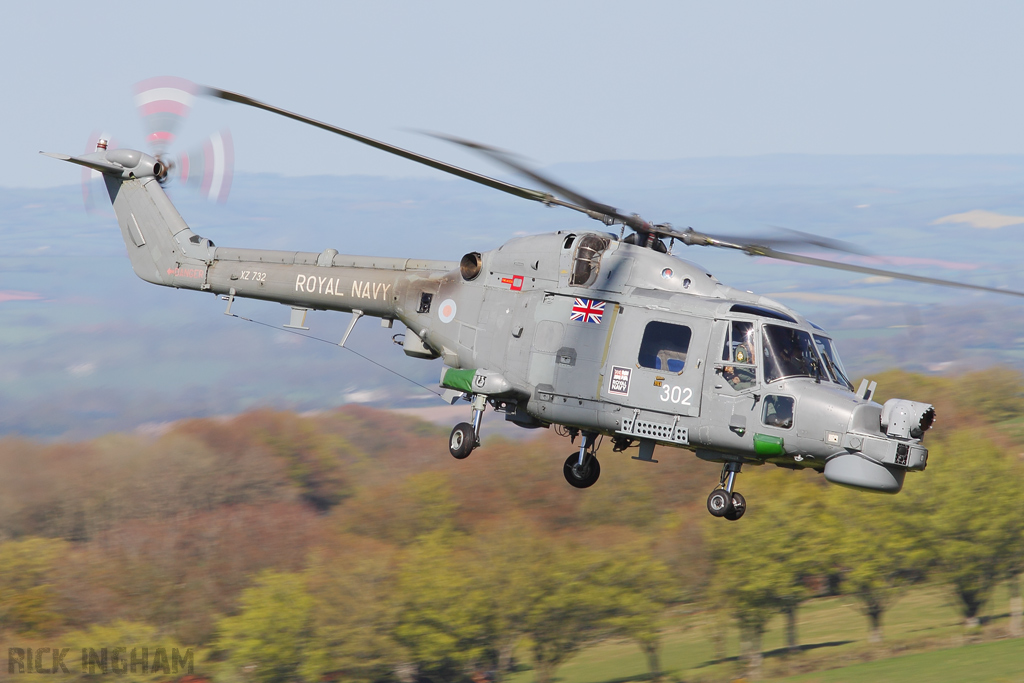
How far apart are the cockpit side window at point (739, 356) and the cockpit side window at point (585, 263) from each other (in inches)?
113

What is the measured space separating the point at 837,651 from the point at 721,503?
64.9 meters

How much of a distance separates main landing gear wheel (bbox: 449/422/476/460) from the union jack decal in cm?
301

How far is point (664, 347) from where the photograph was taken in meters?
17.8

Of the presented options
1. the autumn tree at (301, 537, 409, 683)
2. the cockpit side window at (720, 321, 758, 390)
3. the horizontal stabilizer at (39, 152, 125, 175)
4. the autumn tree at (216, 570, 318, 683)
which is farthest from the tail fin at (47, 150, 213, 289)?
the autumn tree at (216, 570, 318, 683)

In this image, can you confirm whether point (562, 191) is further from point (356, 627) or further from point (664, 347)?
point (356, 627)

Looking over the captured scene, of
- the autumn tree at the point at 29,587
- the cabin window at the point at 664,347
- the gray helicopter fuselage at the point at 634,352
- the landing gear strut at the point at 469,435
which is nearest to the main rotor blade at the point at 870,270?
the gray helicopter fuselage at the point at 634,352

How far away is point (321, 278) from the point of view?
22984mm

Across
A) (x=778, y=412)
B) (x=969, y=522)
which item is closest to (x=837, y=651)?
(x=969, y=522)

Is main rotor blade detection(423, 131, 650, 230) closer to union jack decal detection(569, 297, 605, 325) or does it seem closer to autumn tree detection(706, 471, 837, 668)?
union jack decal detection(569, 297, 605, 325)

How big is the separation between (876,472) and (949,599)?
71120mm

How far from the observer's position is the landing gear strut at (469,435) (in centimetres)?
1958

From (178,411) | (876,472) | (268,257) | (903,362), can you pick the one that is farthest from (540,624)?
(903,362)

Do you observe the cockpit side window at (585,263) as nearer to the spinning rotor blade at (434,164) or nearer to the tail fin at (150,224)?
the spinning rotor blade at (434,164)

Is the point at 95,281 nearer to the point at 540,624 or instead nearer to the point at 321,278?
the point at 540,624
